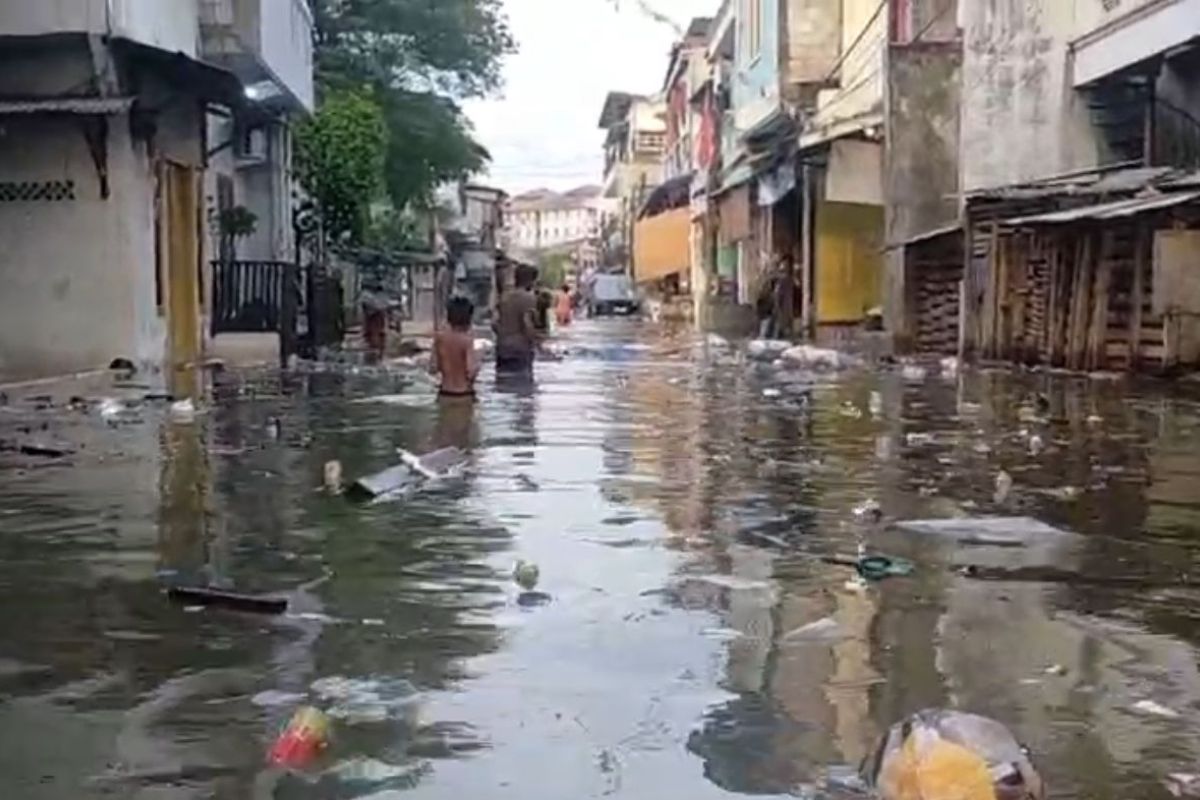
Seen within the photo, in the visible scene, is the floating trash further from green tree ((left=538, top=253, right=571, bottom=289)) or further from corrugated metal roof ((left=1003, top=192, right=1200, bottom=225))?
green tree ((left=538, top=253, right=571, bottom=289))

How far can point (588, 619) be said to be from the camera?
21.9 feet

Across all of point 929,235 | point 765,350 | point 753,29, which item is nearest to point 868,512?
point 929,235

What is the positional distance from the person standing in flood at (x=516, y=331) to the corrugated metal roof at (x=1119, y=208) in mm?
5784

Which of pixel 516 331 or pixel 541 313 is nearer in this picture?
pixel 516 331

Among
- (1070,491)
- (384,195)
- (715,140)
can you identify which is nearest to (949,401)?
(1070,491)

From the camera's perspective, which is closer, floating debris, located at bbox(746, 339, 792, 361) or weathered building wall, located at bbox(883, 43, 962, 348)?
floating debris, located at bbox(746, 339, 792, 361)

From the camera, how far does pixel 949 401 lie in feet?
59.3

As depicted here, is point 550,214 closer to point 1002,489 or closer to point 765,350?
point 765,350

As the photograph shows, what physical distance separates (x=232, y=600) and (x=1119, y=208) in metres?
14.2

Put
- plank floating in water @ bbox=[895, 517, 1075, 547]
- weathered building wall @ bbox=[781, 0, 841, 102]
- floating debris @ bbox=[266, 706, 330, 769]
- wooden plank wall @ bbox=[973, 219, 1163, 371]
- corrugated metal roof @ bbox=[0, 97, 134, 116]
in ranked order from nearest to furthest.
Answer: floating debris @ bbox=[266, 706, 330, 769] < plank floating in water @ bbox=[895, 517, 1075, 547] < corrugated metal roof @ bbox=[0, 97, 134, 116] < wooden plank wall @ bbox=[973, 219, 1163, 371] < weathered building wall @ bbox=[781, 0, 841, 102]

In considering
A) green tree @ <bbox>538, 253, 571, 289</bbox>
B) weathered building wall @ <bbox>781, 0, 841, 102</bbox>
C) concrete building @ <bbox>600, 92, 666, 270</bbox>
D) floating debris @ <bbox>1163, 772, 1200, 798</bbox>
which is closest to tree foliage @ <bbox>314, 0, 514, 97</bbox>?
weathered building wall @ <bbox>781, 0, 841, 102</bbox>

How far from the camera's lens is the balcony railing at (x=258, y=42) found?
24234 millimetres

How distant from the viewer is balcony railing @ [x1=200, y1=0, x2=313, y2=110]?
24234 mm

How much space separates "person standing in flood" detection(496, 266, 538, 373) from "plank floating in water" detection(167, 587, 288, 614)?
522 inches
